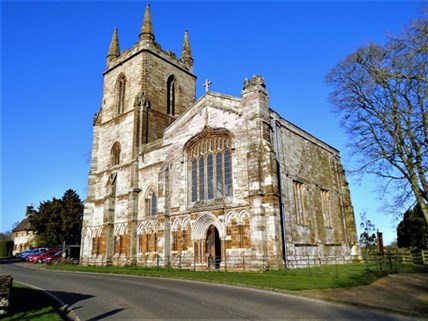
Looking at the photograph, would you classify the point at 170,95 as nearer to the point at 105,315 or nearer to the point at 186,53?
the point at 186,53

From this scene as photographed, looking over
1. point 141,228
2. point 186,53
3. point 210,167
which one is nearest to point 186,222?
point 210,167

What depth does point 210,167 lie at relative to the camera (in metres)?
23.0

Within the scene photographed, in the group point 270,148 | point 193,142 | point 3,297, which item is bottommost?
point 3,297

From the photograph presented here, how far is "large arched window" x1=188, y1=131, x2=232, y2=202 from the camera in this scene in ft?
72.2

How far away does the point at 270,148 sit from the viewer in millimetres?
19984

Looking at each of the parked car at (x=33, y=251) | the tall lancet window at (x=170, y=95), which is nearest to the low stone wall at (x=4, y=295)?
the tall lancet window at (x=170, y=95)

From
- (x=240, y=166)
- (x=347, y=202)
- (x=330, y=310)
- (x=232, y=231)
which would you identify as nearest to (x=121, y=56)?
(x=240, y=166)

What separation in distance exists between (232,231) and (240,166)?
161 inches

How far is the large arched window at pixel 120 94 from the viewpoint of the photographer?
3356cm

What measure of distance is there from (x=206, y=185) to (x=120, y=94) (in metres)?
17.1

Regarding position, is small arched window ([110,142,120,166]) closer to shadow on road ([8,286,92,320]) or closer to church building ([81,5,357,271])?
church building ([81,5,357,271])

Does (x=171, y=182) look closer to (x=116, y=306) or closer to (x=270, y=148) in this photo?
(x=270, y=148)

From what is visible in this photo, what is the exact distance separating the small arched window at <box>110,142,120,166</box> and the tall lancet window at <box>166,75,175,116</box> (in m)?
6.11

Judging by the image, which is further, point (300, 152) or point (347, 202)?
point (347, 202)
